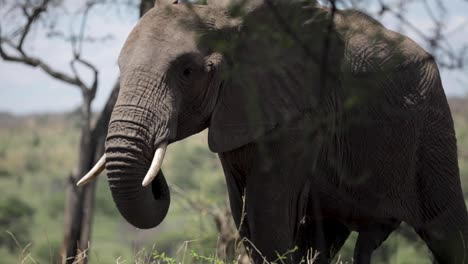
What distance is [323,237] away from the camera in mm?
4918

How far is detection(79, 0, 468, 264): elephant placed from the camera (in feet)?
12.5

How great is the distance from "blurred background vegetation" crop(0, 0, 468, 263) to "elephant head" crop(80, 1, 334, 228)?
0.43 meters

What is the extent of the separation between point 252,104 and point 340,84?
45 cm

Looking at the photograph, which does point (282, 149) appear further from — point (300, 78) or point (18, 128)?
point (18, 128)

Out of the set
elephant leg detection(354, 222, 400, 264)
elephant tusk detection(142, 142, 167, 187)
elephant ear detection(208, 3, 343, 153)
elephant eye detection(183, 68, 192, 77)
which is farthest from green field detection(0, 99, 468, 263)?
elephant tusk detection(142, 142, 167, 187)

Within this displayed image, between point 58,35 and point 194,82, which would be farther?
point 58,35

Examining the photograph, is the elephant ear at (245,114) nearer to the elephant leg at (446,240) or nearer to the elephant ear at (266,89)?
the elephant ear at (266,89)

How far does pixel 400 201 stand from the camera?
473 centimetres

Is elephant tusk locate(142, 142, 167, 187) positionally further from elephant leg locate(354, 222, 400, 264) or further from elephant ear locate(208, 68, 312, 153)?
elephant leg locate(354, 222, 400, 264)

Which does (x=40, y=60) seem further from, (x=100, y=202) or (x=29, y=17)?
(x=100, y=202)

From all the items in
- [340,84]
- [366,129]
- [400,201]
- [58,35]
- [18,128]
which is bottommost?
[18,128]

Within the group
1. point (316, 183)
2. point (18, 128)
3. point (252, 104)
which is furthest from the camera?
point (18, 128)

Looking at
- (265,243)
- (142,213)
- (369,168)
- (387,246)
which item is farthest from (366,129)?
(387,246)

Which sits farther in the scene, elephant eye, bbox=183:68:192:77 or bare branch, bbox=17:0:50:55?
bare branch, bbox=17:0:50:55
